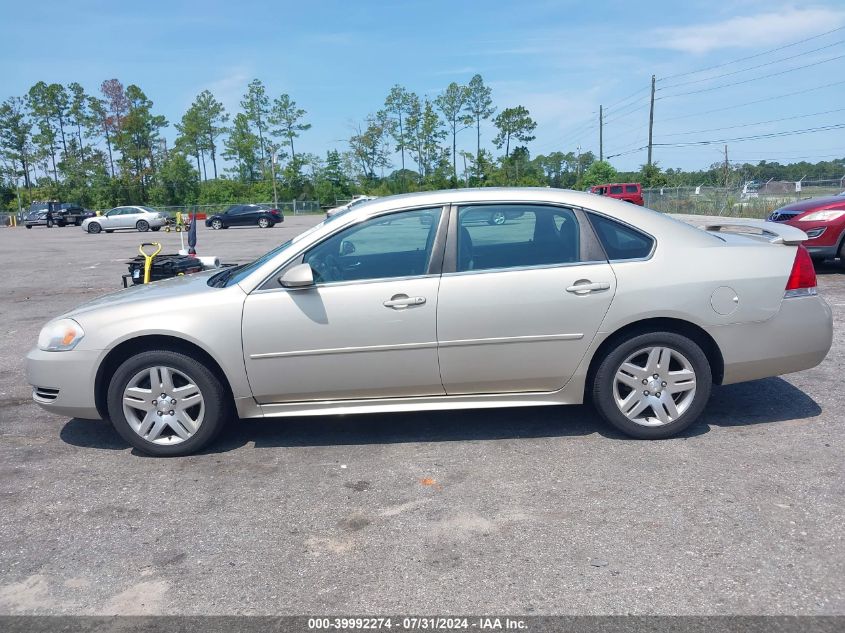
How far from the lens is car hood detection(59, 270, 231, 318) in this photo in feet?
14.6

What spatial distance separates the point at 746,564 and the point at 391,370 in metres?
2.17

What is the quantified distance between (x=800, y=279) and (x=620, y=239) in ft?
3.86

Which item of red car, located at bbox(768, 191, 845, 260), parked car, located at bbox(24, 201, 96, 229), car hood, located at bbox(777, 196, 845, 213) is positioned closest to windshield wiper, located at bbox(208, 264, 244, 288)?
red car, located at bbox(768, 191, 845, 260)

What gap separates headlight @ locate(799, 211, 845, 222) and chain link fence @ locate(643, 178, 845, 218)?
17.1 meters

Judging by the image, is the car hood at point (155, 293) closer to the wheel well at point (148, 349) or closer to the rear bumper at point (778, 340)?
the wheel well at point (148, 349)

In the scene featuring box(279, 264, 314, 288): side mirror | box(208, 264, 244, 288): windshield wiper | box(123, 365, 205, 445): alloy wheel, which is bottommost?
box(123, 365, 205, 445): alloy wheel

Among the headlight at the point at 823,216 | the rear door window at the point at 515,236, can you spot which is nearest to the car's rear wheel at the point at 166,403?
the rear door window at the point at 515,236

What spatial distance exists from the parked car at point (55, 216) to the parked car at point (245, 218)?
15743 mm

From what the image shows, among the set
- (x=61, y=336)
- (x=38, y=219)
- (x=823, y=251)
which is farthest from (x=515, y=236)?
(x=38, y=219)

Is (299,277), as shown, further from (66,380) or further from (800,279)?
(800,279)

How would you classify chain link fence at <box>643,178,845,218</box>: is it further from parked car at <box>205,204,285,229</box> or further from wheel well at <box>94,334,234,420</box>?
wheel well at <box>94,334,234,420</box>

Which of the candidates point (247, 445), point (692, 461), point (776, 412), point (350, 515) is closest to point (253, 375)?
point (247, 445)

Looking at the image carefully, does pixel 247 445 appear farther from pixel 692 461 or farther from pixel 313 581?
pixel 692 461

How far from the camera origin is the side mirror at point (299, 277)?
4168mm
